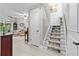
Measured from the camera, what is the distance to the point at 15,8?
8.71 feet

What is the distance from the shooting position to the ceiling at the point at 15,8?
2615mm

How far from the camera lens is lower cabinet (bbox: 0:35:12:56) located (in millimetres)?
2669

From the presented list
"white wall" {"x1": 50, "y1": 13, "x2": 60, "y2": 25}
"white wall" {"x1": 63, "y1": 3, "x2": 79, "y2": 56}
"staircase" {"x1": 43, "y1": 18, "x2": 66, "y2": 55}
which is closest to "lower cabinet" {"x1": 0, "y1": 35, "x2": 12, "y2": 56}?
"staircase" {"x1": 43, "y1": 18, "x2": 66, "y2": 55}

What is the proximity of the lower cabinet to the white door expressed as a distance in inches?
16.8

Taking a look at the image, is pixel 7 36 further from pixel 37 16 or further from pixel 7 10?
pixel 37 16

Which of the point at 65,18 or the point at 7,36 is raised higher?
the point at 65,18

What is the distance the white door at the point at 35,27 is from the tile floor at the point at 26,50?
12 centimetres

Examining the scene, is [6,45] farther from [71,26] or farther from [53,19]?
[71,26]

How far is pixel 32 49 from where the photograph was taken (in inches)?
107

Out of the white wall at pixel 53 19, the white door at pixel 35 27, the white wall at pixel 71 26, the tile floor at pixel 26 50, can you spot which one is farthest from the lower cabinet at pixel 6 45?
the white wall at pixel 71 26

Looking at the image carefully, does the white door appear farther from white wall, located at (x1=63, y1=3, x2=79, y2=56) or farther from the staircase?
white wall, located at (x1=63, y1=3, x2=79, y2=56)

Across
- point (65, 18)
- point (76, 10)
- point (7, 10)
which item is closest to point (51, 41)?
point (65, 18)

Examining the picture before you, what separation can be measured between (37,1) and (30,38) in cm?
70

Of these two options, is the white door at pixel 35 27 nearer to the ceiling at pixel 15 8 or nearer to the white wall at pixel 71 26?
the ceiling at pixel 15 8
